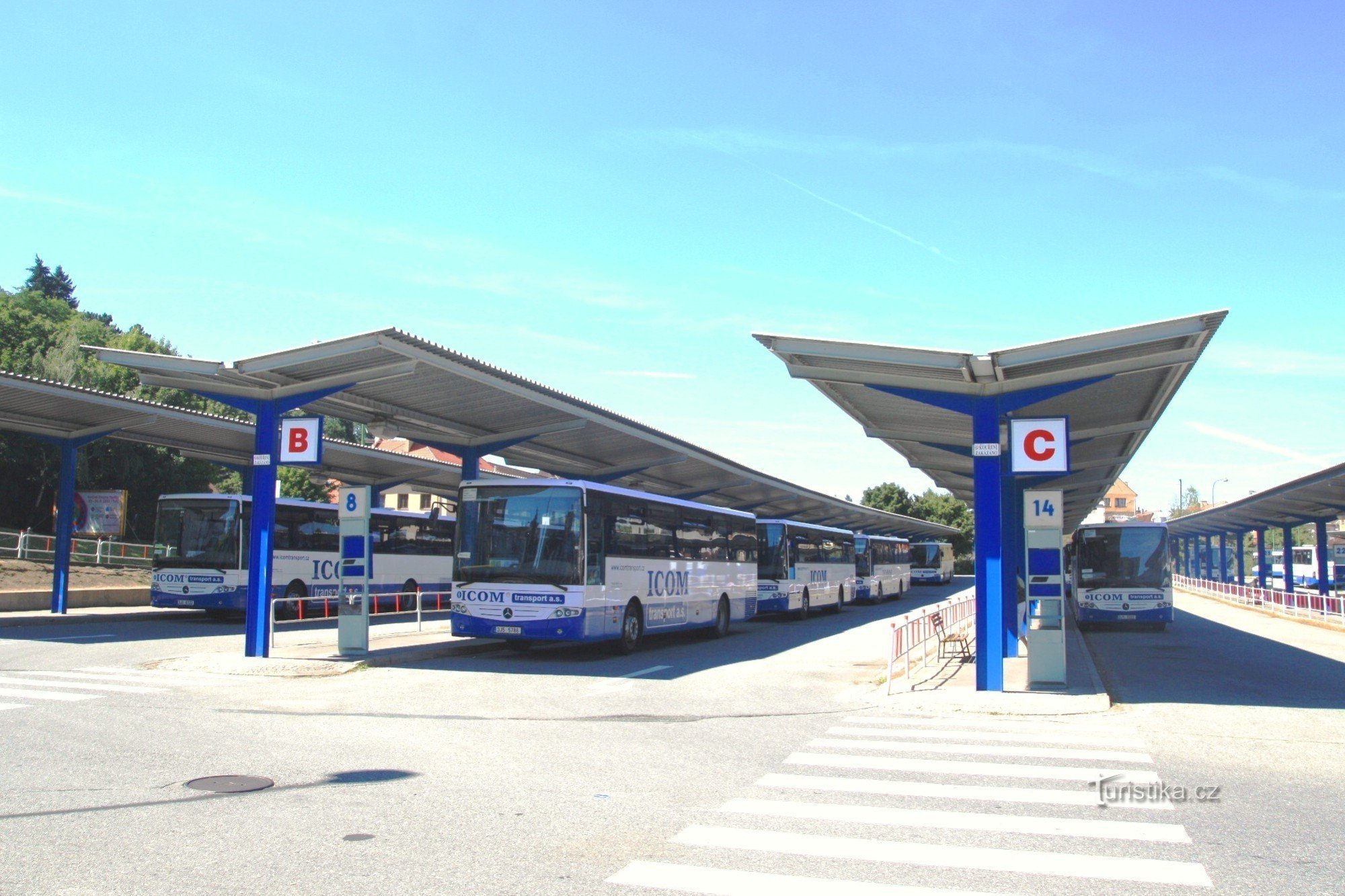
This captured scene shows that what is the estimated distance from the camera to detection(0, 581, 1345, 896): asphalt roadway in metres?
5.64

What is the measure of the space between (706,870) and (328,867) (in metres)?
2.09

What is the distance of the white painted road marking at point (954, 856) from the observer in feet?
18.7

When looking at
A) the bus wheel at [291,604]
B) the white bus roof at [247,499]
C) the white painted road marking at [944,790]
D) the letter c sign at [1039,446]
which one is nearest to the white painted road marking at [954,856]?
the white painted road marking at [944,790]

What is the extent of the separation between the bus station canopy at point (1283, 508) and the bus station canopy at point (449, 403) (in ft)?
53.4

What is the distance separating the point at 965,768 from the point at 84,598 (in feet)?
93.5

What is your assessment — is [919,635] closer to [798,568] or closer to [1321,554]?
[798,568]

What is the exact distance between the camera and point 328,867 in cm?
563

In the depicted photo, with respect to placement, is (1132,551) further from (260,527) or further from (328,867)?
(328,867)

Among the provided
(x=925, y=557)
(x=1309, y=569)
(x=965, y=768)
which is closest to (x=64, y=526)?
(x=965, y=768)

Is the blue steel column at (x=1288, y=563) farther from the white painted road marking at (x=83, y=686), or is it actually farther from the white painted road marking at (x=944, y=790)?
the white painted road marking at (x=83, y=686)

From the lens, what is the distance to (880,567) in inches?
1703

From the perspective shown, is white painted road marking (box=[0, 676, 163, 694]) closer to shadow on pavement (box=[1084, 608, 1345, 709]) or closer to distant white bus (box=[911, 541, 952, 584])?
shadow on pavement (box=[1084, 608, 1345, 709])

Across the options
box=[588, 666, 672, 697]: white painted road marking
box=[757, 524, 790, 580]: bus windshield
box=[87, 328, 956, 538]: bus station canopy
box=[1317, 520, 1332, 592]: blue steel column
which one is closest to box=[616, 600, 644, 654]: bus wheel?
box=[588, 666, 672, 697]: white painted road marking

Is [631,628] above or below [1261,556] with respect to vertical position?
below
